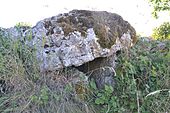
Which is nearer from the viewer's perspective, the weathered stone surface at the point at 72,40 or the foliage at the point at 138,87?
the foliage at the point at 138,87

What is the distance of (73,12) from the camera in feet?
11.7

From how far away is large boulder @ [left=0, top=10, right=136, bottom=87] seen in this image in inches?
125

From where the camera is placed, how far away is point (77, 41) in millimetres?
3217

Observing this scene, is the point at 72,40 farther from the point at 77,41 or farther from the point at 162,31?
the point at 162,31

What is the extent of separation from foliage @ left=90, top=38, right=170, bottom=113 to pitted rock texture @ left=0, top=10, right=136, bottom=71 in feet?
0.72

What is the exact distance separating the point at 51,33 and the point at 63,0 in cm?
360

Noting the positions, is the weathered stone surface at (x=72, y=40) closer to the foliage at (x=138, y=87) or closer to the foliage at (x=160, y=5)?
the foliage at (x=138, y=87)

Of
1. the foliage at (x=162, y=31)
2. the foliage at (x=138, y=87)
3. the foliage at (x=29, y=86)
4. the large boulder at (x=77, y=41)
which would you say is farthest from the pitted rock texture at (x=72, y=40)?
the foliage at (x=162, y=31)

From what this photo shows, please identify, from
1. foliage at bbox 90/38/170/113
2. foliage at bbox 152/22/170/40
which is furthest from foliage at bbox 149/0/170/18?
foliage at bbox 90/38/170/113

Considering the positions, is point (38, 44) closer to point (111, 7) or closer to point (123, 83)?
point (123, 83)

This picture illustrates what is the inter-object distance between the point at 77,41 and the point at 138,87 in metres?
0.83

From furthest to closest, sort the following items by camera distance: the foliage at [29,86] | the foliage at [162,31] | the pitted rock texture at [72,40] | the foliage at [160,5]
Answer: the foliage at [162,31], the foliage at [160,5], the pitted rock texture at [72,40], the foliage at [29,86]

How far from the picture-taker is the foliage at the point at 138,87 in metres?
3.08

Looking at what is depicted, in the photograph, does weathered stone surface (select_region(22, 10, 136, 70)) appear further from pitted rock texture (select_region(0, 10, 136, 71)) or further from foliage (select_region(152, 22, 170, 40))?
foliage (select_region(152, 22, 170, 40))
